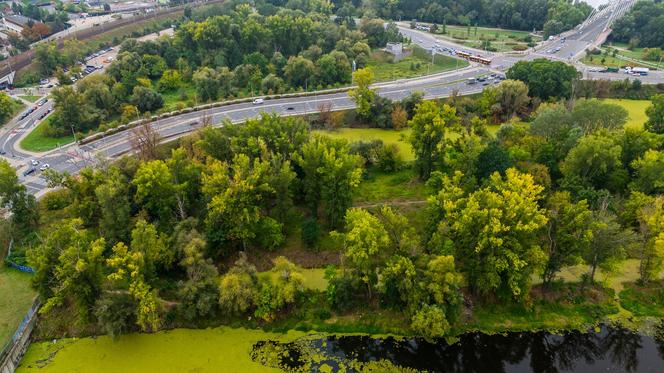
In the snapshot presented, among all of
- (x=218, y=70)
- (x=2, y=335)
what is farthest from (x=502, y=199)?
(x=218, y=70)

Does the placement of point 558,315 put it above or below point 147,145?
below

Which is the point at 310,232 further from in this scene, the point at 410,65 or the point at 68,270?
the point at 410,65

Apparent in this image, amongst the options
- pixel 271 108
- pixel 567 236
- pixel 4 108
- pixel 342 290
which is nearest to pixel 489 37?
pixel 271 108

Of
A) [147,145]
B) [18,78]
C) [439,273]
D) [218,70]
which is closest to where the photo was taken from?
[439,273]

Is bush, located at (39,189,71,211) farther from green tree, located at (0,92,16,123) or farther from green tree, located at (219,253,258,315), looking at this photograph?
green tree, located at (0,92,16,123)

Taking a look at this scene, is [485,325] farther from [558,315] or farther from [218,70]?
[218,70]

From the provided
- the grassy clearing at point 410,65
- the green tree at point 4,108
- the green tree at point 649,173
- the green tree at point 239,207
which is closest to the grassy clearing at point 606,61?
the grassy clearing at point 410,65

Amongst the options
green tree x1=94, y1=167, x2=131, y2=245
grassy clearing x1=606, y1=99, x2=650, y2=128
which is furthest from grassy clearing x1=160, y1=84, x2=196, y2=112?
grassy clearing x1=606, y1=99, x2=650, y2=128
